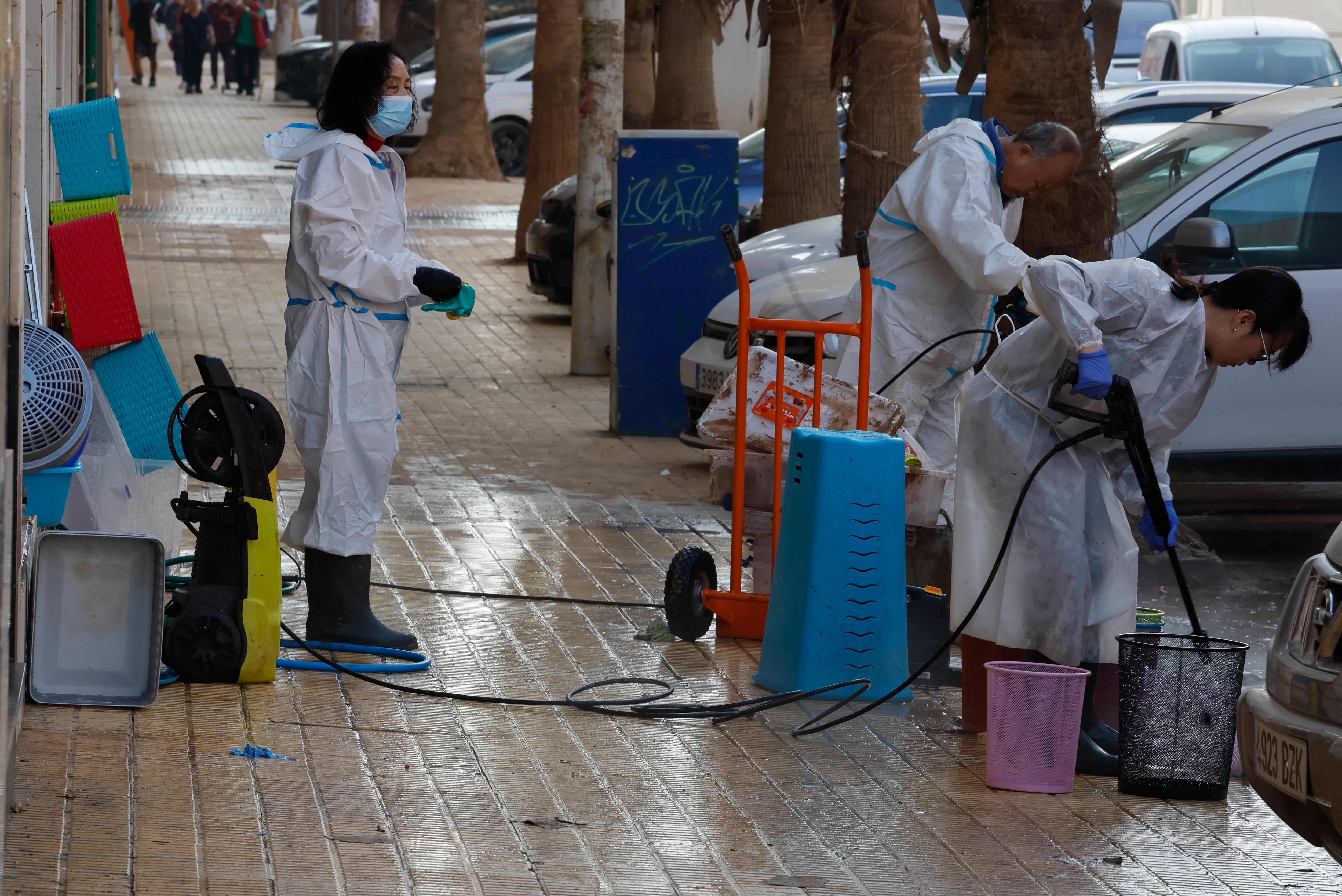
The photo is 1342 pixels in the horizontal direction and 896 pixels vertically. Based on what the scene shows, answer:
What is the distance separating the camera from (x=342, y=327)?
5.32 meters

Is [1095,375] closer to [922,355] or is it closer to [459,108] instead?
[922,355]

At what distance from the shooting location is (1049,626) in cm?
488

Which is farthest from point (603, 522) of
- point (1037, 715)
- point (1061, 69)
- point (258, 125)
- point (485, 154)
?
point (258, 125)

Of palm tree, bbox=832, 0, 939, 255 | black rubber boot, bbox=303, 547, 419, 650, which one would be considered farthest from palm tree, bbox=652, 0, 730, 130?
black rubber boot, bbox=303, 547, 419, 650

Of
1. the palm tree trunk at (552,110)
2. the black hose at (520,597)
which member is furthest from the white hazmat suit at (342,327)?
the palm tree trunk at (552,110)

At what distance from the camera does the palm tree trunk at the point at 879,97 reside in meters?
9.25

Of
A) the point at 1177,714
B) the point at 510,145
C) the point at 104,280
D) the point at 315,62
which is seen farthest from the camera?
the point at 315,62

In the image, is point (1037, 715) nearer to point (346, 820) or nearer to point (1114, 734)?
point (1114, 734)

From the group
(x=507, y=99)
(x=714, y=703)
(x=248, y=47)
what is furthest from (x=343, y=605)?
(x=248, y=47)

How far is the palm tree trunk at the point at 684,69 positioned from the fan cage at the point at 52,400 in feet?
32.1

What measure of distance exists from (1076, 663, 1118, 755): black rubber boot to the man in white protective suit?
1.20 meters

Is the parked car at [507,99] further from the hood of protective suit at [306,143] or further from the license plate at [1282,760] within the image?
the license plate at [1282,760]

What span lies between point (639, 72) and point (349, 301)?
12400 mm

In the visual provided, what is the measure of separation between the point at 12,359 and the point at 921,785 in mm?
2550
